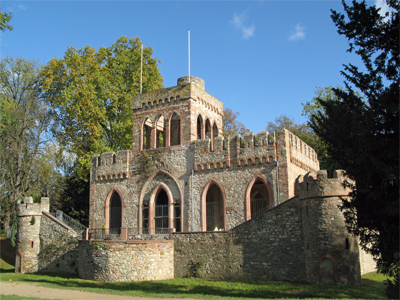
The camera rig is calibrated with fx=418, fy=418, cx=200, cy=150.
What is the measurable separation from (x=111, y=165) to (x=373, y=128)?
18187mm

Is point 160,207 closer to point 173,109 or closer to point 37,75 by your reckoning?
point 173,109

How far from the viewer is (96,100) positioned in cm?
3066

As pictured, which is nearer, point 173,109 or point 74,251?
point 74,251

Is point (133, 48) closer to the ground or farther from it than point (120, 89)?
farther from it

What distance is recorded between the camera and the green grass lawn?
14352 mm

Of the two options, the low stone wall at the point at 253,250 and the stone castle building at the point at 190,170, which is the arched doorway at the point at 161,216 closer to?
the stone castle building at the point at 190,170

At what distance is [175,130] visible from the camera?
87.7ft

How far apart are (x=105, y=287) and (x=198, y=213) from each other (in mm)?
6594

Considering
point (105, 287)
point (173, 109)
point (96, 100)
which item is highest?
point (96, 100)

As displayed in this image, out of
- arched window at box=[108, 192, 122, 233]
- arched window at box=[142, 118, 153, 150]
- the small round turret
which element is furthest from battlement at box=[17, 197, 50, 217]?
the small round turret

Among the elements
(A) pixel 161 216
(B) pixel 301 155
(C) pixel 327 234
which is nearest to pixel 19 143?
(A) pixel 161 216

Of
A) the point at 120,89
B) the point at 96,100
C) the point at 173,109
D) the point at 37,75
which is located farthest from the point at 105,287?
the point at 37,75

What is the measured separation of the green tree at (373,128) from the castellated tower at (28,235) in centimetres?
1926

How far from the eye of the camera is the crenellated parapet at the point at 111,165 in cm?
2558
